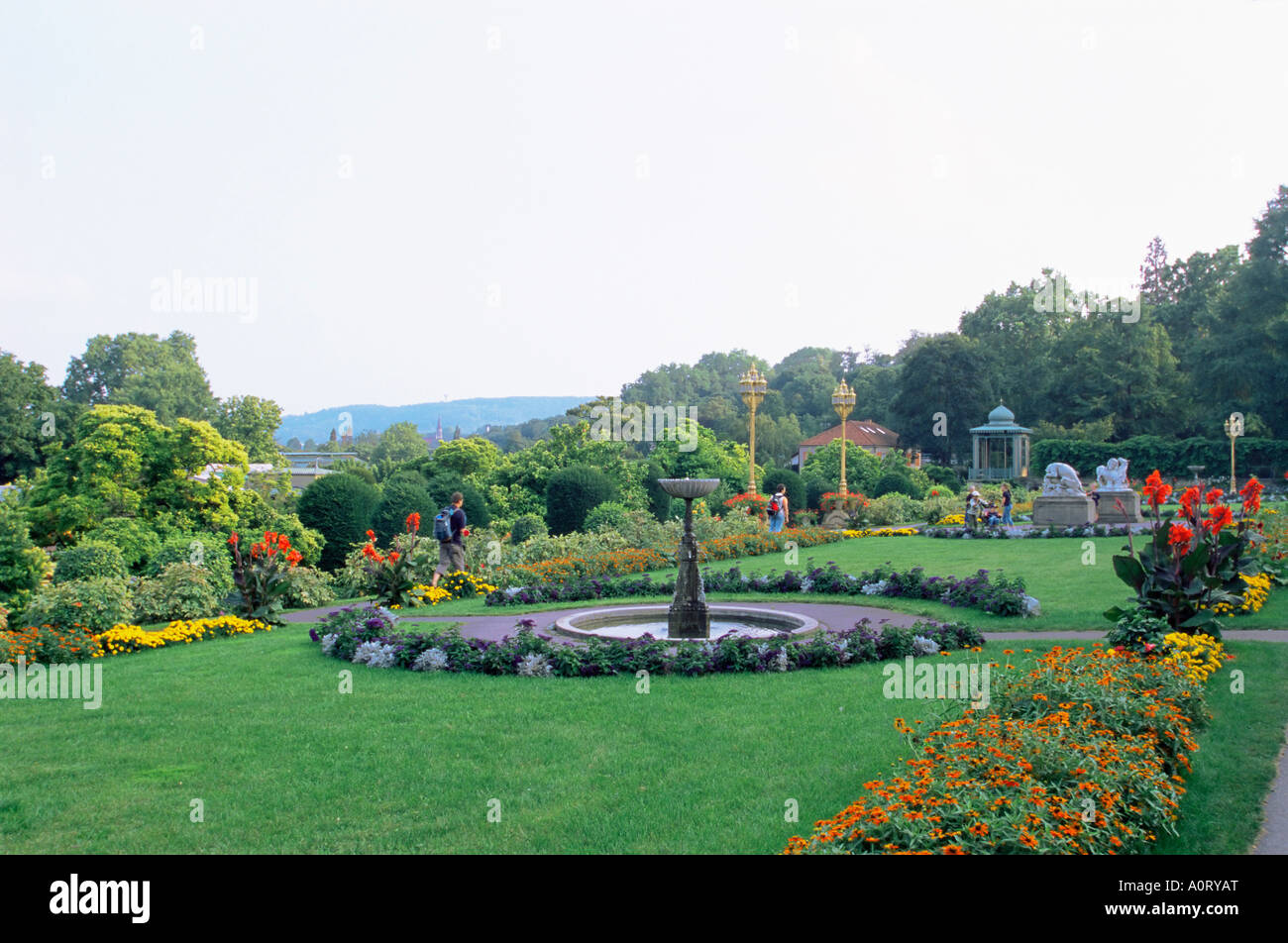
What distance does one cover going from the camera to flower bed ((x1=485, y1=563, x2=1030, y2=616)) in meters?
12.6

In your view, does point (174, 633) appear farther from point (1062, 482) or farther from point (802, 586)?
point (1062, 482)

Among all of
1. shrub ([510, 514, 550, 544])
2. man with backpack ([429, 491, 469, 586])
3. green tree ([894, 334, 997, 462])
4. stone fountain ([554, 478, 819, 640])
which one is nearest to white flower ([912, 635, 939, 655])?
stone fountain ([554, 478, 819, 640])

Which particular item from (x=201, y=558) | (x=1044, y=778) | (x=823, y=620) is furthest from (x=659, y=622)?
(x=201, y=558)

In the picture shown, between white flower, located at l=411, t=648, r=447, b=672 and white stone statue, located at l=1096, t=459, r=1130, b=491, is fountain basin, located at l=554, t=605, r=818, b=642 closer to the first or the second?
white flower, located at l=411, t=648, r=447, b=672

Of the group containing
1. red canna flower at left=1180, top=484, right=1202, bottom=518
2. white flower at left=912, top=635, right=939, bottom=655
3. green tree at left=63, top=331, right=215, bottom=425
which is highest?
green tree at left=63, top=331, right=215, bottom=425

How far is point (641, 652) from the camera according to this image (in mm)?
8906

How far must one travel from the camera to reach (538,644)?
29.7 ft

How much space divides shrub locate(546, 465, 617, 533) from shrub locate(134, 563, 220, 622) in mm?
11452

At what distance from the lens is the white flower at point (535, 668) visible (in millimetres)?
8734

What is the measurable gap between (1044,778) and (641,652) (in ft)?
15.4

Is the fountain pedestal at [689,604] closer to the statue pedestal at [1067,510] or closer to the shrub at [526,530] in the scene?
the shrub at [526,530]
